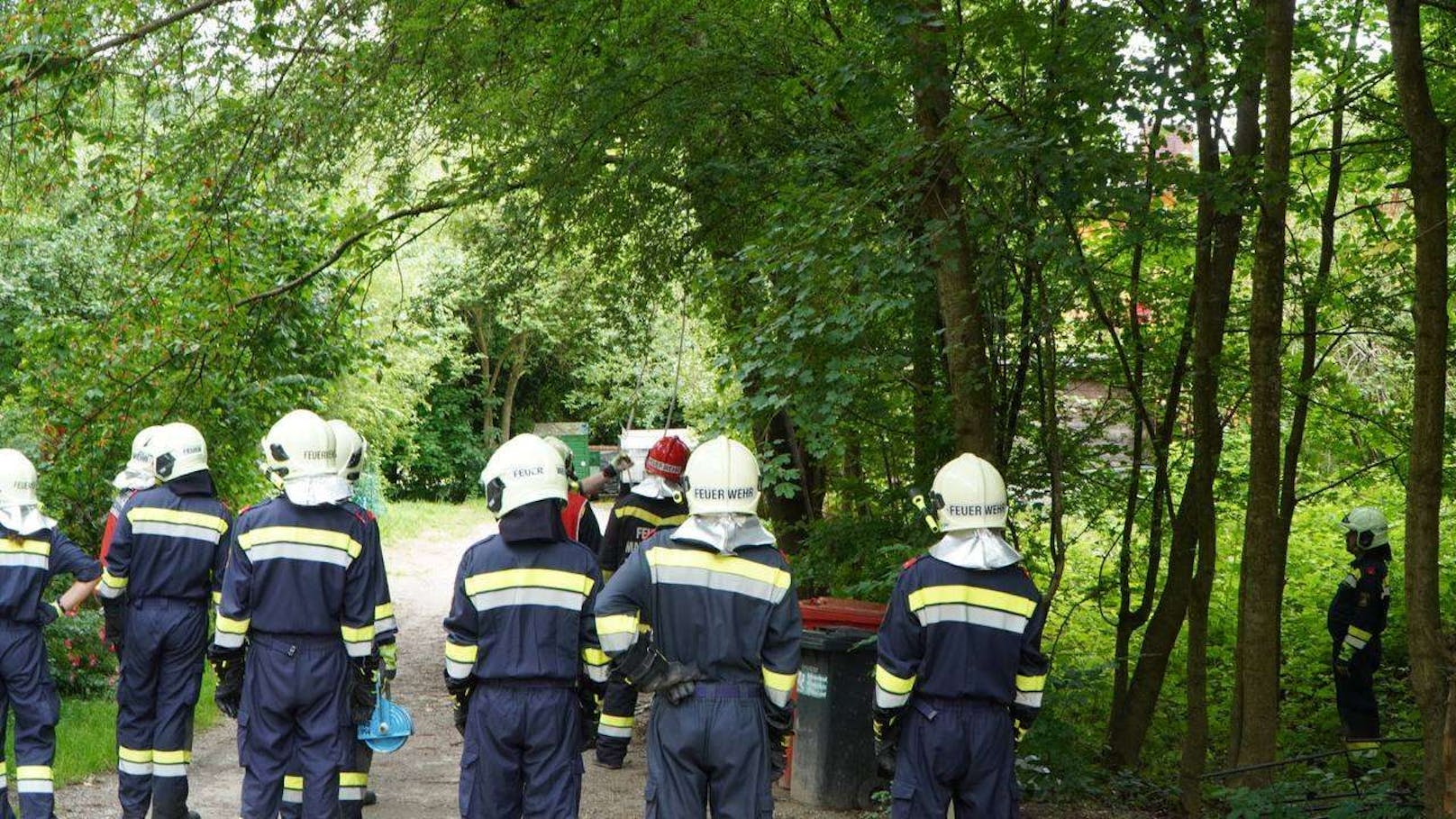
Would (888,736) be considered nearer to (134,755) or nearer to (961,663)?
(961,663)

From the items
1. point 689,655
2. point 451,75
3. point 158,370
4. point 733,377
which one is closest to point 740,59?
point 451,75

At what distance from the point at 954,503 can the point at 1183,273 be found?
5384 mm

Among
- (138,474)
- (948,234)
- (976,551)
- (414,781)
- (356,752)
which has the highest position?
(948,234)

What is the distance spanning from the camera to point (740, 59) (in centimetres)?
951

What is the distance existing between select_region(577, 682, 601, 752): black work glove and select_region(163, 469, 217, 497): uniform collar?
2633mm

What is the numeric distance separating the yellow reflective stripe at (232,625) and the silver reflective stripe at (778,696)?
255cm

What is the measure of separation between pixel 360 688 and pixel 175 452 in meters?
1.73

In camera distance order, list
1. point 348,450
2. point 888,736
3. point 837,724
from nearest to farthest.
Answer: point 888,736 → point 348,450 → point 837,724

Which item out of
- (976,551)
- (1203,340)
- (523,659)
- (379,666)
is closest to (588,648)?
(523,659)

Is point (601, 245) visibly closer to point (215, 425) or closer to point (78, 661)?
point (215, 425)

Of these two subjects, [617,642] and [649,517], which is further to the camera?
[649,517]

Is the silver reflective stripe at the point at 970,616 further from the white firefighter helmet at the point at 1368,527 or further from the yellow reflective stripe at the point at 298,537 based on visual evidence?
the white firefighter helmet at the point at 1368,527

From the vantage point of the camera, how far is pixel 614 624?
5.14 m

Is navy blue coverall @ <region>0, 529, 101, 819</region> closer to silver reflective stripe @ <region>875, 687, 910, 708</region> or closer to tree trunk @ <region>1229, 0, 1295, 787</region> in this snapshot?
silver reflective stripe @ <region>875, 687, 910, 708</region>
